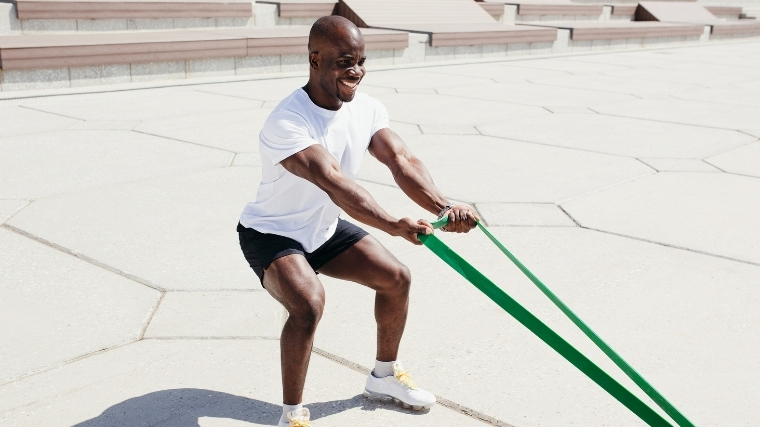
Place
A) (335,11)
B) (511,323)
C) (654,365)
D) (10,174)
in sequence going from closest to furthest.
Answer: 1. (654,365)
2. (511,323)
3. (10,174)
4. (335,11)

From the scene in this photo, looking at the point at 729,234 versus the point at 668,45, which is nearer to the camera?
the point at 729,234

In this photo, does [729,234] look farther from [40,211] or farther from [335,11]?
[335,11]

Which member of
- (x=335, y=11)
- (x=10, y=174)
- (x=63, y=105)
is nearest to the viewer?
(x=10, y=174)

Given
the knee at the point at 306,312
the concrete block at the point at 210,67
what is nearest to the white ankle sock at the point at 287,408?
the knee at the point at 306,312

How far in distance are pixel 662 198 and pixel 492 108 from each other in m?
3.33

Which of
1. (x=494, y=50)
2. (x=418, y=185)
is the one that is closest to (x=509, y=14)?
(x=494, y=50)

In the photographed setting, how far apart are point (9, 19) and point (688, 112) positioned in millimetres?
7572

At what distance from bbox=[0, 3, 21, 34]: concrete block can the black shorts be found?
25.9 ft

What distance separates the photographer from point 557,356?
2965mm

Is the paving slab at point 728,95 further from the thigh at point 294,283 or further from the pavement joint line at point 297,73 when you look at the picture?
the thigh at point 294,283

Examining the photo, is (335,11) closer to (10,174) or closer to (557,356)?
(10,174)

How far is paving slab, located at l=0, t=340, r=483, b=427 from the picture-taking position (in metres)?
2.43

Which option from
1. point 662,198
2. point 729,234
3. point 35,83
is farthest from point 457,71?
point 729,234

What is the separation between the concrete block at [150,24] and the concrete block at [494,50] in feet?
16.1
